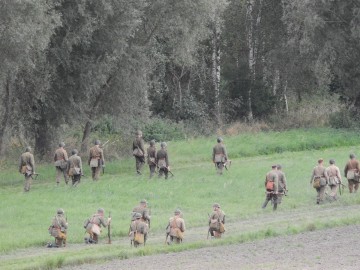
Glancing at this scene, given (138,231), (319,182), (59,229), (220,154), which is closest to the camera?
(138,231)

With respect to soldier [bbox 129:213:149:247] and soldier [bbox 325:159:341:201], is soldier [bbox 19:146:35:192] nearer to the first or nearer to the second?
soldier [bbox 325:159:341:201]

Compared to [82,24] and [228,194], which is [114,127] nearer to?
[82,24]

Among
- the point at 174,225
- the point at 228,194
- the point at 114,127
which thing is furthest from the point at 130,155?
the point at 174,225

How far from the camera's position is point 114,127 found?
55.5 meters

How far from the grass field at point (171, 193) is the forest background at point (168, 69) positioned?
3289mm

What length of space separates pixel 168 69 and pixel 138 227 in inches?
1626

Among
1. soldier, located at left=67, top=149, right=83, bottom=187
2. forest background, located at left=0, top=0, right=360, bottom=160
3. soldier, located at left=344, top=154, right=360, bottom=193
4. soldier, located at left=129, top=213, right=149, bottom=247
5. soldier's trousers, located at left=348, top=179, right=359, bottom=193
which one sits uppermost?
forest background, located at left=0, top=0, right=360, bottom=160

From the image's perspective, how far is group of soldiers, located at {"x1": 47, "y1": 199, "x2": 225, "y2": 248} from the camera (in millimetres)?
29391

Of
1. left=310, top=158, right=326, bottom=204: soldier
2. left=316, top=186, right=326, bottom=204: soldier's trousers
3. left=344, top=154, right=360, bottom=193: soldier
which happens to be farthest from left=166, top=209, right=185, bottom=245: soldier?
left=344, top=154, right=360, bottom=193: soldier

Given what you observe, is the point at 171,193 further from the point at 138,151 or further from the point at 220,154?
the point at 138,151

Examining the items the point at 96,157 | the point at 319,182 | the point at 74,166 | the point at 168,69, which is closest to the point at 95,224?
the point at 319,182

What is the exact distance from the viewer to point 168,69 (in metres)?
70.0

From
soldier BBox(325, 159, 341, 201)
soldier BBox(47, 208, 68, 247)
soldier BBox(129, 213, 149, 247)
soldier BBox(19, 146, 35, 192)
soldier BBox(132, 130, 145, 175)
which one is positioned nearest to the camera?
soldier BBox(129, 213, 149, 247)

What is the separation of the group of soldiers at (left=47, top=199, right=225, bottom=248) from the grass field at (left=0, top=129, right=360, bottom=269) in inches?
20.8
